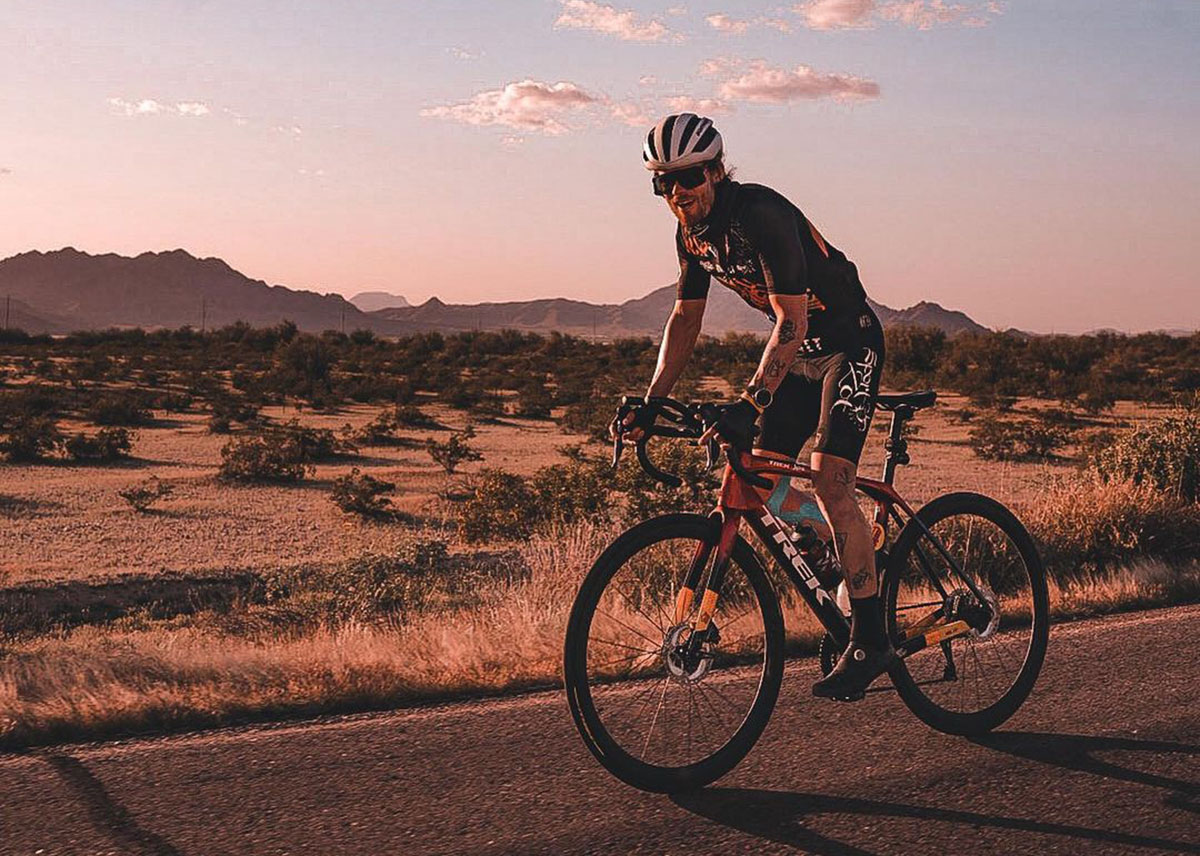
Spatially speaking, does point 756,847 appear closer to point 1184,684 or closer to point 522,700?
point 522,700

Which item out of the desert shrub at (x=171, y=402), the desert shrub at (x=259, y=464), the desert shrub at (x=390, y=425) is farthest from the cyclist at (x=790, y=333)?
the desert shrub at (x=171, y=402)

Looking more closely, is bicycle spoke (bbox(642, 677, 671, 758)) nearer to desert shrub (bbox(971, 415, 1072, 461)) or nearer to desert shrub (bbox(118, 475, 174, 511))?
desert shrub (bbox(118, 475, 174, 511))

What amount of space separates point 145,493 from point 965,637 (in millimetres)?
18150

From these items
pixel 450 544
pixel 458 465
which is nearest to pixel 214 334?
pixel 458 465

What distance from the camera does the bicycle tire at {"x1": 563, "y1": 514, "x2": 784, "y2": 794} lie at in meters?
4.04

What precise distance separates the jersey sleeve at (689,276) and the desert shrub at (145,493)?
17.5 metres

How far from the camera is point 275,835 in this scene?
3.64m

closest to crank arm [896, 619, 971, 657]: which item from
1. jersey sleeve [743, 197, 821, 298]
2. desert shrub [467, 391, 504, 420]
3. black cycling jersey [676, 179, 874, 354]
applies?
black cycling jersey [676, 179, 874, 354]

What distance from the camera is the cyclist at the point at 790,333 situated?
430 cm

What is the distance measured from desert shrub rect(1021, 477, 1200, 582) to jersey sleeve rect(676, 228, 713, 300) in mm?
5495

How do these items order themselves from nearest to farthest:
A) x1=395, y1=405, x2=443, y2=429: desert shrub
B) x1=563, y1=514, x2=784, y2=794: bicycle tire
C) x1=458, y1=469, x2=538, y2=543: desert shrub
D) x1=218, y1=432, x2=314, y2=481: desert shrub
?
x1=563, y1=514, x2=784, y2=794: bicycle tire
x1=458, y1=469, x2=538, y2=543: desert shrub
x1=218, y1=432, x2=314, y2=481: desert shrub
x1=395, y1=405, x2=443, y2=429: desert shrub

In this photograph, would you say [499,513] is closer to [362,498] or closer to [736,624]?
[362,498]

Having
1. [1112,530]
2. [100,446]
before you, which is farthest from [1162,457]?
[100,446]

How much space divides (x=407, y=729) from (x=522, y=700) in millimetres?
611
